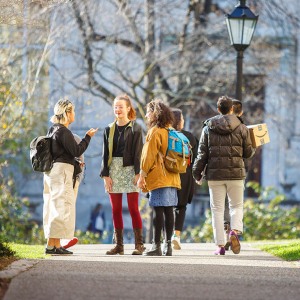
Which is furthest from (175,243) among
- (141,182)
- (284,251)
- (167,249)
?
(141,182)

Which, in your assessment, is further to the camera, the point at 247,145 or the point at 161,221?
the point at 247,145

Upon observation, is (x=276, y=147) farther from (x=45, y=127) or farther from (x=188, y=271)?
(x=188, y=271)

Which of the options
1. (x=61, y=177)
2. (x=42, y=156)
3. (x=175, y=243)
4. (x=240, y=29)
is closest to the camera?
(x=42, y=156)

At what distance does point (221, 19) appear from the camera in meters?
25.2

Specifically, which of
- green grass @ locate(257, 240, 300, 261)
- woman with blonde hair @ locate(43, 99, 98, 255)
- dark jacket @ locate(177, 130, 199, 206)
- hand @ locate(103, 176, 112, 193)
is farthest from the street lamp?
woman with blonde hair @ locate(43, 99, 98, 255)

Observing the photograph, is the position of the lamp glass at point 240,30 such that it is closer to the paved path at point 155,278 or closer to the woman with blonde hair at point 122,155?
the woman with blonde hair at point 122,155

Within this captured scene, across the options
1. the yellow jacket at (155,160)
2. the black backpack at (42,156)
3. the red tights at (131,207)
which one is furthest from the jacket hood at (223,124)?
the black backpack at (42,156)

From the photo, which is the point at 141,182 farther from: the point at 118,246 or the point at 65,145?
the point at 118,246

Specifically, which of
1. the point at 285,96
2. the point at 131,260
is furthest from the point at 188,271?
the point at 285,96

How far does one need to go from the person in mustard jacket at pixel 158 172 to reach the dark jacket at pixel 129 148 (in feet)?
1.08

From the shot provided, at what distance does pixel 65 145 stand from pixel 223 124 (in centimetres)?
189

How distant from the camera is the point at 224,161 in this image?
13.8 m

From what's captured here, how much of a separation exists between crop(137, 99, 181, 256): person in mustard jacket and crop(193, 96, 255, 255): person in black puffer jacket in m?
0.54

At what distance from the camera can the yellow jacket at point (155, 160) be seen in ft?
43.4
